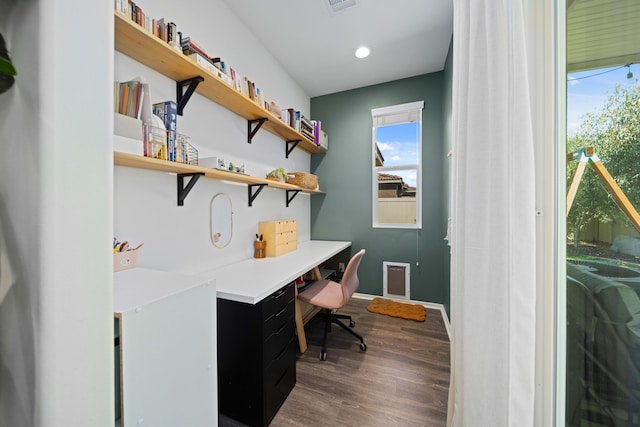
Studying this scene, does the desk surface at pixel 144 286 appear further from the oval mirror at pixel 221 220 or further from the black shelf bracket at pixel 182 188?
the oval mirror at pixel 221 220

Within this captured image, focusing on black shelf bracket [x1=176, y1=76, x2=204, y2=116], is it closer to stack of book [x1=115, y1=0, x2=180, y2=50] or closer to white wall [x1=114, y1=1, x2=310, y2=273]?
white wall [x1=114, y1=1, x2=310, y2=273]

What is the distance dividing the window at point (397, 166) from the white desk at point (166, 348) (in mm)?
2431

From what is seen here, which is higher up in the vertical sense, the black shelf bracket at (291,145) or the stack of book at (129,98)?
the black shelf bracket at (291,145)

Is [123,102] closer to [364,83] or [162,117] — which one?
[162,117]

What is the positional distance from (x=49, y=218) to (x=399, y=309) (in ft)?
9.41

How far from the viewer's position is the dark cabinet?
49.5 inches

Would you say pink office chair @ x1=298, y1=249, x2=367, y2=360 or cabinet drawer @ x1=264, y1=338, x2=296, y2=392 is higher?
pink office chair @ x1=298, y1=249, x2=367, y2=360

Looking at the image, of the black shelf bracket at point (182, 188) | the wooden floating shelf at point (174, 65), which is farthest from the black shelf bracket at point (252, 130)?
the black shelf bracket at point (182, 188)

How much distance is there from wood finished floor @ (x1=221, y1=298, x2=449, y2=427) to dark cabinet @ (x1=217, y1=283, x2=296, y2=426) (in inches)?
6.2

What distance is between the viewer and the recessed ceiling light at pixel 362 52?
7.61 feet

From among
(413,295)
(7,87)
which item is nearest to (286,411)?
(7,87)

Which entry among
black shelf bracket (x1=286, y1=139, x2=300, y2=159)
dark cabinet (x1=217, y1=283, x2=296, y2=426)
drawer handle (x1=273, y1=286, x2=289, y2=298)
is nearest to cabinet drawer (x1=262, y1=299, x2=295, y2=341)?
dark cabinet (x1=217, y1=283, x2=296, y2=426)

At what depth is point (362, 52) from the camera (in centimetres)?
237

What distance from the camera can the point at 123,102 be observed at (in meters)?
1.03
